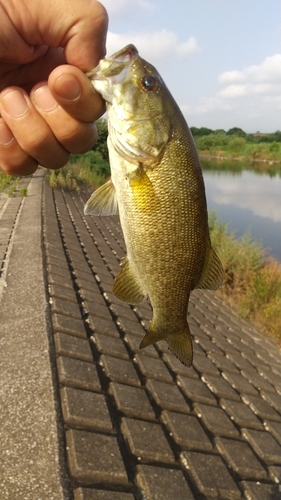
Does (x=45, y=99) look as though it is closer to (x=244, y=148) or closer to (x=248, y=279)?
(x=248, y=279)

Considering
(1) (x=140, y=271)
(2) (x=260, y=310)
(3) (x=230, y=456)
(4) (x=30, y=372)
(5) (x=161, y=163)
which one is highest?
(5) (x=161, y=163)

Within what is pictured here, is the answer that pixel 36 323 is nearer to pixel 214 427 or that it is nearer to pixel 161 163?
pixel 214 427

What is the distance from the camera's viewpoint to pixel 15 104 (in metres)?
1.93

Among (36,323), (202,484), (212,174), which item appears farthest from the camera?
(212,174)

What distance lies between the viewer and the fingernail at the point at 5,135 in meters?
1.99

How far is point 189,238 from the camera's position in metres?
1.74

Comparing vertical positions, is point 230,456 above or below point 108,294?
below

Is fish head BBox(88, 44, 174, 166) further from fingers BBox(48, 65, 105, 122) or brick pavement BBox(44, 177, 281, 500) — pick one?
brick pavement BBox(44, 177, 281, 500)

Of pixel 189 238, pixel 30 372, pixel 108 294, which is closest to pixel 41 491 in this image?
pixel 30 372

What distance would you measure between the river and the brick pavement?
892cm

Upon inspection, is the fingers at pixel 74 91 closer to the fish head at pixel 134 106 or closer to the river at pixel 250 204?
the fish head at pixel 134 106

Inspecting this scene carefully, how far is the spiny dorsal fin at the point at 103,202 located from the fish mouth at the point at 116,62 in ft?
1.41

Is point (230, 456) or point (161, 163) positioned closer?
point (161, 163)

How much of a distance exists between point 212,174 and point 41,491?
141 ft
